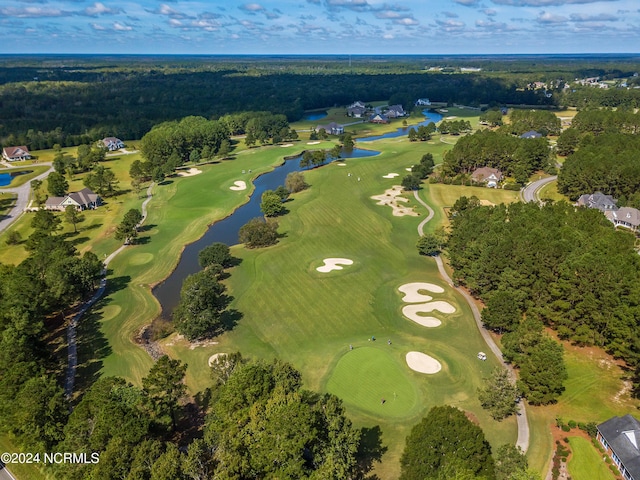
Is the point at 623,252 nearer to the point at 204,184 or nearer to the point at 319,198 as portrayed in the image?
the point at 319,198

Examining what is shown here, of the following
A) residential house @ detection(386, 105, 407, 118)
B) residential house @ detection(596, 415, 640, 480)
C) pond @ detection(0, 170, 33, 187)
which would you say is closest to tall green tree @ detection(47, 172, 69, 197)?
pond @ detection(0, 170, 33, 187)

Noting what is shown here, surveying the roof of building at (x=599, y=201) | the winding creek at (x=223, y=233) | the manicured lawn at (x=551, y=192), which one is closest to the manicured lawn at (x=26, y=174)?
the winding creek at (x=223, y=233)

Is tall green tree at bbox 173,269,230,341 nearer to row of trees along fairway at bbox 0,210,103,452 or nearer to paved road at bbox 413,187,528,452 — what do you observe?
row of trees along fairway at bbox 0,210,103,452

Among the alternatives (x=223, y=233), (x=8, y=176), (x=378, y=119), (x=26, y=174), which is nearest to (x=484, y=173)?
(x=223, y=233)

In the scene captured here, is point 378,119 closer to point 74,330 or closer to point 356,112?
point 356,112

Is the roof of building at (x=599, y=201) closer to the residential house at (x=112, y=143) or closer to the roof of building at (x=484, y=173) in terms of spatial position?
the roof of building at (x=484, y=173)

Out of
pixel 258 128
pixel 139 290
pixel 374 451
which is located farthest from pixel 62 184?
pixel 374 451
